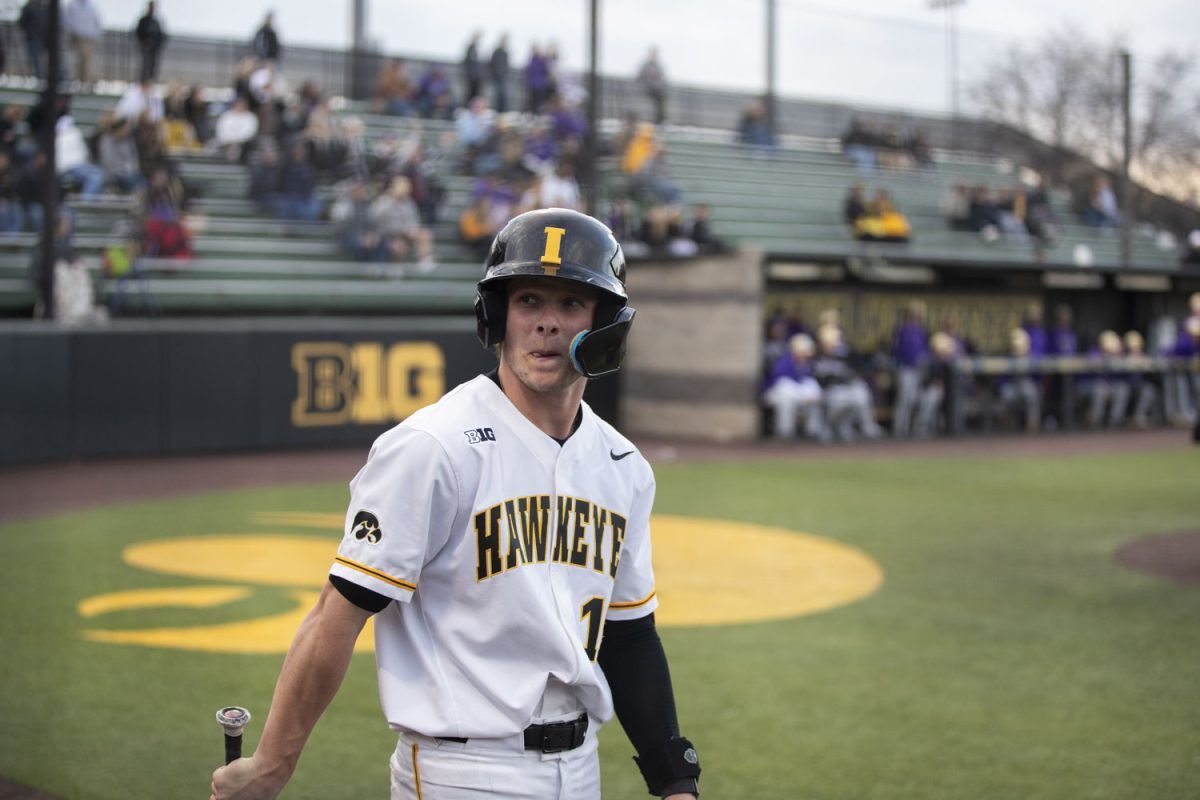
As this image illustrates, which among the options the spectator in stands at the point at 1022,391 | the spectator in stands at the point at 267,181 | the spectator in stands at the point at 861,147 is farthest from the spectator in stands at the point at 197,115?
the spectator in stands at the point at 861,147

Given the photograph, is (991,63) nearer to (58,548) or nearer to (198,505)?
(198,505)

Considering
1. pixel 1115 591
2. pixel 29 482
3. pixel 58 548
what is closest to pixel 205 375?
pixel 29 482

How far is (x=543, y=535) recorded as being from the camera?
105 inches

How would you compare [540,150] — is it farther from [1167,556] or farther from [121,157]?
[1167,556]

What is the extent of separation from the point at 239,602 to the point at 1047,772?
→ 4676 millimetres

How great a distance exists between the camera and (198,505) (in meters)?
11.4

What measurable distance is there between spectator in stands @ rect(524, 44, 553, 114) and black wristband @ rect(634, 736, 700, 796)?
22935mm

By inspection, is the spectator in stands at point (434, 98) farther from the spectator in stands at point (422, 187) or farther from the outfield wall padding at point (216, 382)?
the outfield wall padding at point (216, 382)

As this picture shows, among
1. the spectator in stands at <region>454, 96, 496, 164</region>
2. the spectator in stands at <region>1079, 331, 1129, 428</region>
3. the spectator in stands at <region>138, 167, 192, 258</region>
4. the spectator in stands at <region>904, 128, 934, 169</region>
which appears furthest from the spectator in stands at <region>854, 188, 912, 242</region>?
the spectator in stands at <region>138, 167, 192, 258</region>

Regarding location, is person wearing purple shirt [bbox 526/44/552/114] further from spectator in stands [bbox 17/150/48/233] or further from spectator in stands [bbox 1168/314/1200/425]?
spectator in stands [bbox 1168/314/1200/425]

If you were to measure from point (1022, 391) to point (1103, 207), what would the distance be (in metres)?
10.5

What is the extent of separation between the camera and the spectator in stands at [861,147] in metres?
30.4

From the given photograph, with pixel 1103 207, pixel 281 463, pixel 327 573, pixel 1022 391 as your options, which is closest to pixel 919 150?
pixel 1103 207

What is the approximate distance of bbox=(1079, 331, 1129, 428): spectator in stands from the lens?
2153cm
